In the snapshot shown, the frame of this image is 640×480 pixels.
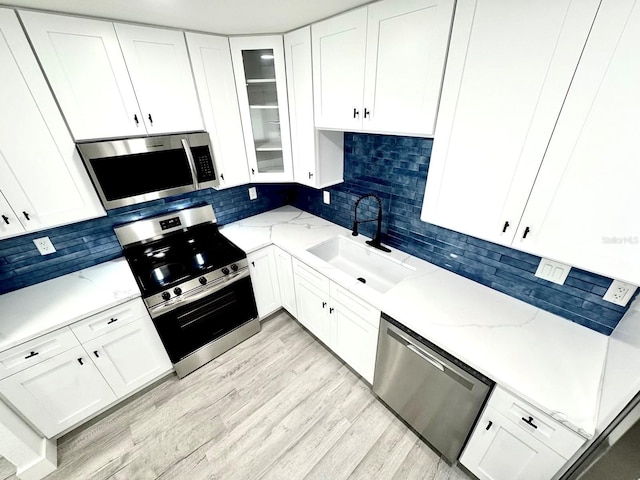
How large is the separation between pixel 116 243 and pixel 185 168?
840 mm

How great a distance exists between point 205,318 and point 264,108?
5.72 ft

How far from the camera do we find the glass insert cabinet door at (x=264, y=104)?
1826 mm

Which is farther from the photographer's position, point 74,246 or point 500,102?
point 74,246

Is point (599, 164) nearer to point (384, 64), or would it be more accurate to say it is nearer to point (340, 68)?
point (384, 64)

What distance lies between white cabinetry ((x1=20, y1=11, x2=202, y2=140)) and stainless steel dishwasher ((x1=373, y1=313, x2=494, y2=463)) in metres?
1.95

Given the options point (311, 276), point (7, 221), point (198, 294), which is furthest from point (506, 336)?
point (7, 221)

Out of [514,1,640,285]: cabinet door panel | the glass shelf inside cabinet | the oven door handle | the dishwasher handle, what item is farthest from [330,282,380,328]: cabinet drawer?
the glass shelf inside cabinet

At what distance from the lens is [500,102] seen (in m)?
1.01

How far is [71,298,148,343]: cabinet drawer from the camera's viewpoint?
1567 mm

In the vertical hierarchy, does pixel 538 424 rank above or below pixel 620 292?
below

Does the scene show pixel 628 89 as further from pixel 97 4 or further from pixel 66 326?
pixel 66 326

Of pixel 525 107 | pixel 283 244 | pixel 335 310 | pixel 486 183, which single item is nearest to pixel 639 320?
pixel 486 183

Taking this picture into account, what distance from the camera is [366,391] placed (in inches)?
78.9

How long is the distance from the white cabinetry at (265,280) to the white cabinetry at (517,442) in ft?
5.81
